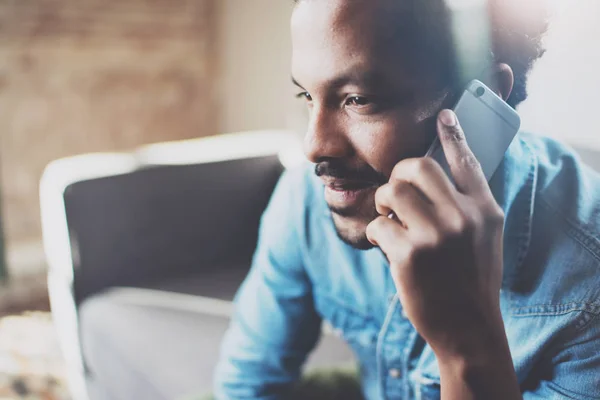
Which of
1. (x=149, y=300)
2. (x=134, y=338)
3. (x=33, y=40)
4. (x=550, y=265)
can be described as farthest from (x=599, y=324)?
(x=33, y=40)

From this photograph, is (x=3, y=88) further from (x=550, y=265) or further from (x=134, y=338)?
(x=550, y=265)

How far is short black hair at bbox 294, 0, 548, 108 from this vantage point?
497 mm

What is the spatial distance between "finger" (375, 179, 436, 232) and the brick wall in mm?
2162

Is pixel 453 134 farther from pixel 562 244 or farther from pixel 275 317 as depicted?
pixel 275 317

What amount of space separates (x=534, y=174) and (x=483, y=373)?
0.24 m

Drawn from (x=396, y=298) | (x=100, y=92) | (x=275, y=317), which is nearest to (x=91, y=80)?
(x=100, y=92)

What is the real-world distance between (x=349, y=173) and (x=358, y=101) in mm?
75

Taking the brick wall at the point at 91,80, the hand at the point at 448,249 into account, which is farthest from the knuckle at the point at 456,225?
the brick wall at the point at 91,80

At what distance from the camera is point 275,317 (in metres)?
0.85

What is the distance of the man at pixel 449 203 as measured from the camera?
46cm

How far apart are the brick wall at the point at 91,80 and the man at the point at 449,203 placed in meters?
2.02

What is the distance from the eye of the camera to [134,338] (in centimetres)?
131

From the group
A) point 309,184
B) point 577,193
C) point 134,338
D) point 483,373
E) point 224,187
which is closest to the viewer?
point 483,373

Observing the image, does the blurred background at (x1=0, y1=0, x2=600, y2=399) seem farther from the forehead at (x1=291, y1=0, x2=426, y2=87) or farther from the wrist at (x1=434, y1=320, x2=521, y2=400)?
the wrist at (x1=434, y1=320, x2=521, y2=400)
